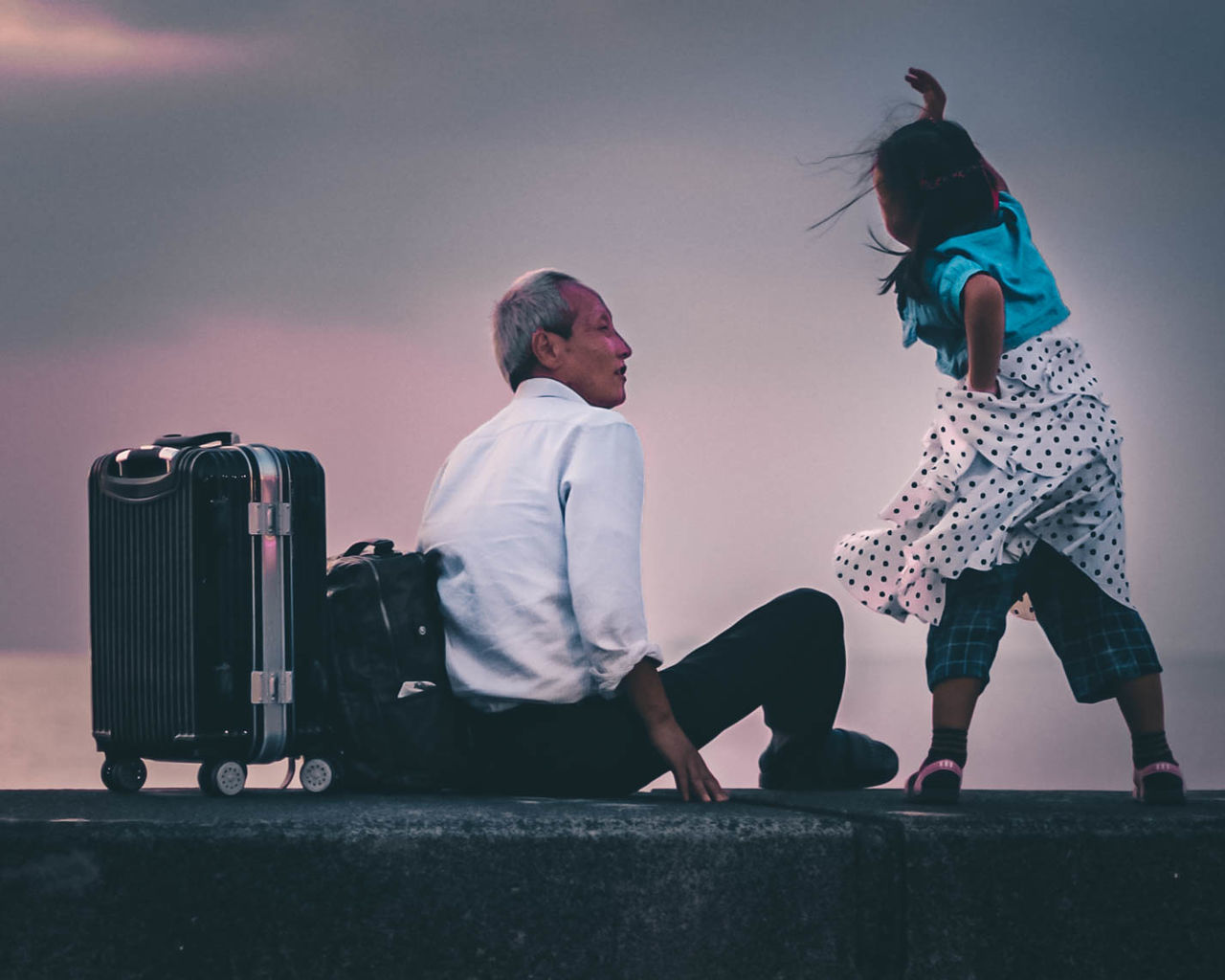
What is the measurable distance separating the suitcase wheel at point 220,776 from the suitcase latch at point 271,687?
160 mm

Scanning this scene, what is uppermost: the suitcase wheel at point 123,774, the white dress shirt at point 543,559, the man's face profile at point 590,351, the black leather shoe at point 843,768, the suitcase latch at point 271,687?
the man's face profile at point 590,351

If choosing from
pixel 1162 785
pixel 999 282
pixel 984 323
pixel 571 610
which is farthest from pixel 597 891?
pixel 999 282

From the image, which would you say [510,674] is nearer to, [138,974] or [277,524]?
[277,524]

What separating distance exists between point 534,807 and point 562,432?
0.78 m

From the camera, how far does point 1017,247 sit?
3.30 m

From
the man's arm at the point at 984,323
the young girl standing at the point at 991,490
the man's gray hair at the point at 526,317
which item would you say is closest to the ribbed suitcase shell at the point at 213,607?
the man's gray hair at the point at 526,317

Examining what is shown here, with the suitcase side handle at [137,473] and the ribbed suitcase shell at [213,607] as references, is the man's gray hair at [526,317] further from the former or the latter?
the suitcase side handle at [137,473]

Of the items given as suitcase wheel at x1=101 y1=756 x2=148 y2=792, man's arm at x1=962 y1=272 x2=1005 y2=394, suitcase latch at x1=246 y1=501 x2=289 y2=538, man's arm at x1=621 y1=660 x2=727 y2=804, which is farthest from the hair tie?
suitcase wheel at x1=101 y1=756 x2=148 y2=792

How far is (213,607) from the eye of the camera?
2.73 meters

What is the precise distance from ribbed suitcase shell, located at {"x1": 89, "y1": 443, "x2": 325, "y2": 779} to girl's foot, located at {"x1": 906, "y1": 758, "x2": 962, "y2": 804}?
1.25 metres

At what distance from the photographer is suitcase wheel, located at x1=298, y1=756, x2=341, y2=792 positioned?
2.85 metres

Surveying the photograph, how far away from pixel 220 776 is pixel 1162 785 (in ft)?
6.52

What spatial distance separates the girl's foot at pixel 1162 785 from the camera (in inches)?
121

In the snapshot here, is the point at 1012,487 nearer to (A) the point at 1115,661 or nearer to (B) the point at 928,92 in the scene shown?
(A) the point at 1115,661
